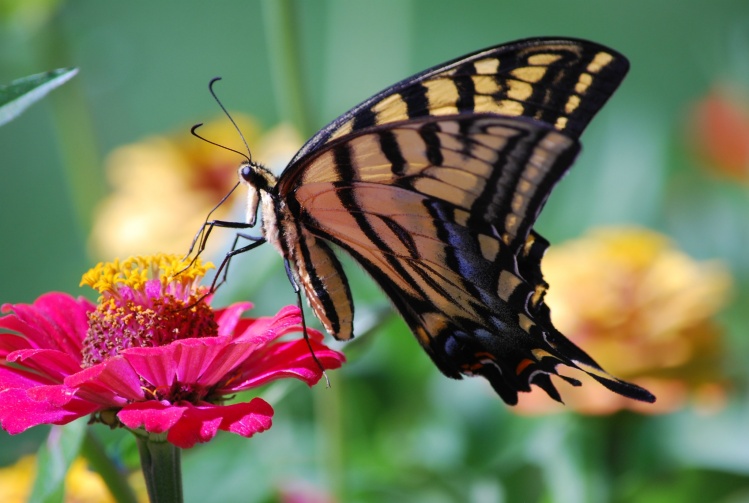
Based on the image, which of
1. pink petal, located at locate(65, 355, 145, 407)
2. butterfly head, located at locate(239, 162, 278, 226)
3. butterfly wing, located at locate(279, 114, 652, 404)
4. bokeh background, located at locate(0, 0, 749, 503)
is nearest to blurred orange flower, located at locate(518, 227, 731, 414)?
bokeh background, located at locate(0, 0, 749, 503)

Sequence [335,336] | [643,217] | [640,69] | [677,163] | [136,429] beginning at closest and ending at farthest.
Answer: [136,429], [335,336], [643,217], [677,163], [640,69]

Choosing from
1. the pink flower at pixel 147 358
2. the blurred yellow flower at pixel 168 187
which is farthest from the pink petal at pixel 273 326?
the blurred yellow flower at pixel 168 187

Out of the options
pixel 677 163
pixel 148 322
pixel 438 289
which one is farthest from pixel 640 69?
pixel 148 322

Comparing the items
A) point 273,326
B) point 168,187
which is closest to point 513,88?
point 273,326

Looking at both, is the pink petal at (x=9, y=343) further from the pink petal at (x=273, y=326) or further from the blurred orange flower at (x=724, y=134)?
the blurred orange flower at (x=724, y=134)

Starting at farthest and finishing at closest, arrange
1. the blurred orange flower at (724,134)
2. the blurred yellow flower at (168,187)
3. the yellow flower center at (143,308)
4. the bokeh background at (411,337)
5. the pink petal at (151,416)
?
1. the blurred orange flower at (724,134)
2. the blurred yellow flower at (168,187)
3. the bokeh background at (411,337)
4. the yellow flower center at (143,308)
5. the pink petal at (151,416)

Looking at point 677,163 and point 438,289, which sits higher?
point 438,289

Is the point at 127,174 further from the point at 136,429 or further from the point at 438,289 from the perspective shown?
the point at 136,429

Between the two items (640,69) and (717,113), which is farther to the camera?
(640,69)
